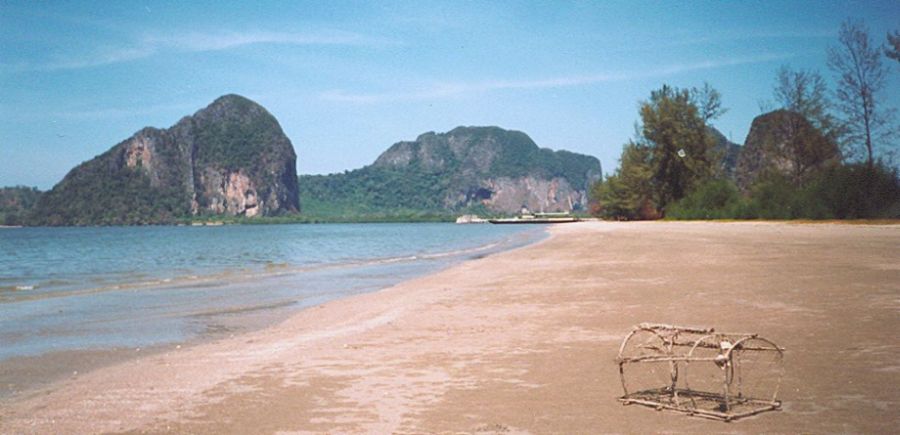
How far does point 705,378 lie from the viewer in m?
6.43

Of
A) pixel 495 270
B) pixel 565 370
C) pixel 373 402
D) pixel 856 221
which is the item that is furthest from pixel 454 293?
pixel 856 221

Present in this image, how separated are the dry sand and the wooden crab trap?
16 centimetres

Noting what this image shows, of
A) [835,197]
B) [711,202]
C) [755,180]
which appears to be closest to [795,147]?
[711,202]

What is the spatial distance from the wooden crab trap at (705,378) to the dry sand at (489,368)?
0.16 metres

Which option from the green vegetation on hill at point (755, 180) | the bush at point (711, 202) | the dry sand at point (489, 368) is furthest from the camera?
the bush at point (711, 202)

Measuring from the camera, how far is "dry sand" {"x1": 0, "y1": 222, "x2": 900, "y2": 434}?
5152 mm

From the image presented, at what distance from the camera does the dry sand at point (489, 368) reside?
5.15 meters

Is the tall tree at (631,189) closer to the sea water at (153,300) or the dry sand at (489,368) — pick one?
the sea water at (153,300)

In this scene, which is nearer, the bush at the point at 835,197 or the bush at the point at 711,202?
the bush at the point at 835,197

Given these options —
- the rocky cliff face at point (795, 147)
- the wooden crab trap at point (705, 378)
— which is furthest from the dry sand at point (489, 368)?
the rocky cliff face at point (795, 147)

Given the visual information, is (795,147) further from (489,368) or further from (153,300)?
(489,368)

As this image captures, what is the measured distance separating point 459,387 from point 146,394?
308 cm

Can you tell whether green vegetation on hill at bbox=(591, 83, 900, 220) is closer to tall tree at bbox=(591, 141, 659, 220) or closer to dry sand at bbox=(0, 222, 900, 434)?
tall tree at bbox=(591, 141, 659, 220)

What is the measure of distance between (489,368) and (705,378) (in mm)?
2150
